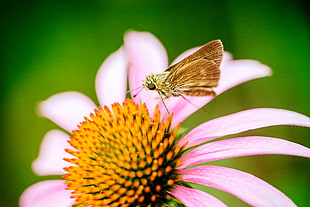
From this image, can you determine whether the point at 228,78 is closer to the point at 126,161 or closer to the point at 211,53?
the point at 211,53

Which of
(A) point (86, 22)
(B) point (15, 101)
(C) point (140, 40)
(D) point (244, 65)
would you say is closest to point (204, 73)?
(D) point (244, 65)

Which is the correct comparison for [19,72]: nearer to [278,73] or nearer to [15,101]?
[15,101]

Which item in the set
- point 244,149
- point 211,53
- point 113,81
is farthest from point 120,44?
point 244,149

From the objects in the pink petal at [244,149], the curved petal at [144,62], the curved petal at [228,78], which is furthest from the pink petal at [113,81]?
the pink petal at [244,149]

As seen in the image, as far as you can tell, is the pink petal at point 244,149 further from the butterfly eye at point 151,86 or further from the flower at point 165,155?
the butterfly eye at point 151,86

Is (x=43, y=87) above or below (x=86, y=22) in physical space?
below

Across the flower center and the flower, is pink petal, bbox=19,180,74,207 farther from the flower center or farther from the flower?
the flower center
